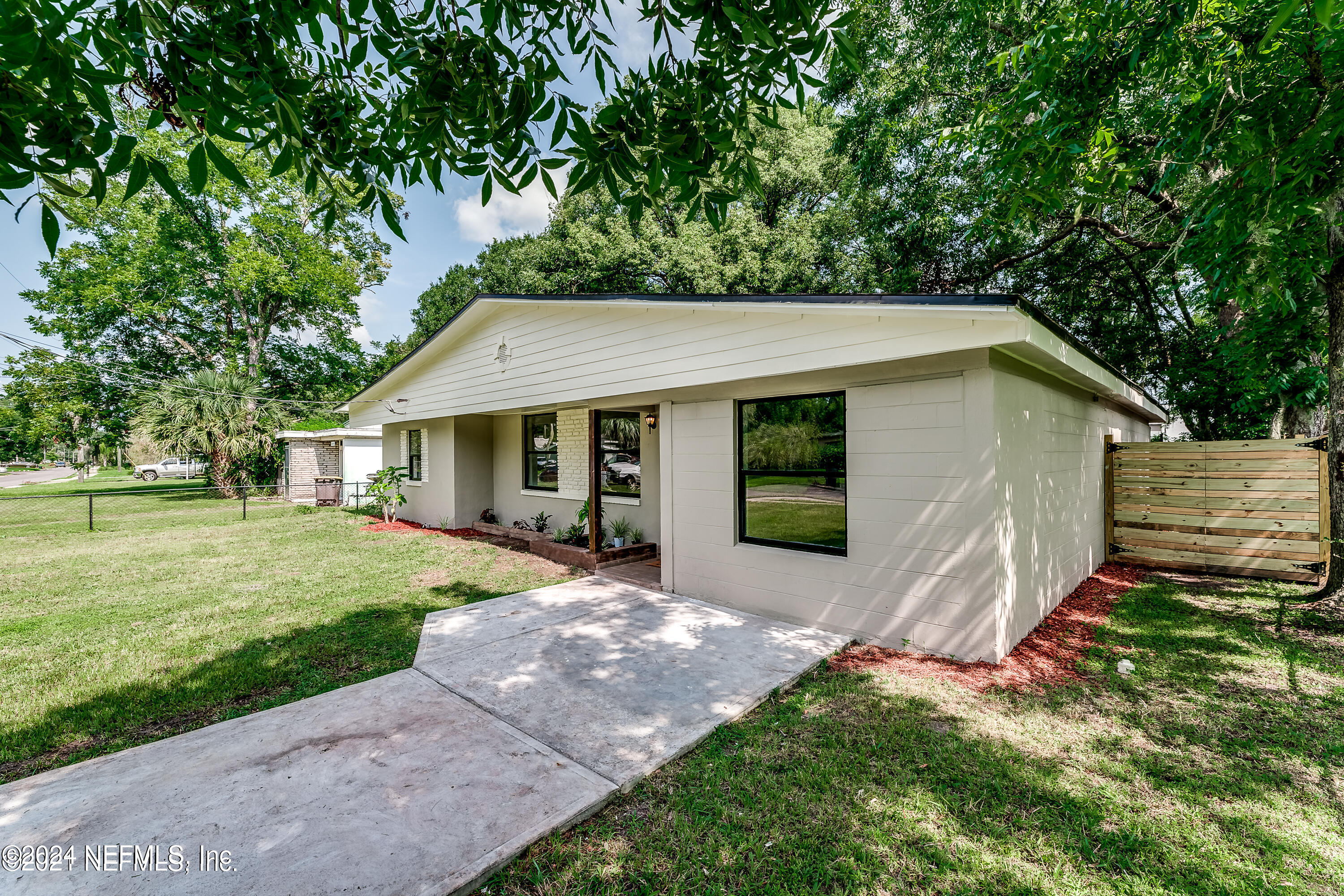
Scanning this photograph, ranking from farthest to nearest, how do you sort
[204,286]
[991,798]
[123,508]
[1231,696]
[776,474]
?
[204,286] < [123,508] < [776,474] < [1231,696] < [991,798]

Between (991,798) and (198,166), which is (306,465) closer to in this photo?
(198,166)

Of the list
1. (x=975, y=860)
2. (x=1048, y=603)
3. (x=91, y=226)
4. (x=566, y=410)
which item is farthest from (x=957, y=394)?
(x=91, y=226)

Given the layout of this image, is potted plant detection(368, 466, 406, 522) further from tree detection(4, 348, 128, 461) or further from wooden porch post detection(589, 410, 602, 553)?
tree detection(4, 348, 128, 461)

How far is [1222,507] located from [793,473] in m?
6.27

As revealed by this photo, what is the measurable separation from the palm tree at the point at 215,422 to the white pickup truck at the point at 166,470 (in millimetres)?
18184

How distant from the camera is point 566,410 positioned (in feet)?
31.5

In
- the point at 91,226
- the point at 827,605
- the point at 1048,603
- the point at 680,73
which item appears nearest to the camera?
the point at 680,73

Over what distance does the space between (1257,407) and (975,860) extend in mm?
11642

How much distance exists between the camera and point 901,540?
4.56 meters

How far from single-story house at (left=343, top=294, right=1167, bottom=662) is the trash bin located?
12645 millimetres

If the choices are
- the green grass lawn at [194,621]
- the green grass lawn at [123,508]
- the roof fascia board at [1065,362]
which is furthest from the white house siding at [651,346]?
the green grass lawn at [123,508]

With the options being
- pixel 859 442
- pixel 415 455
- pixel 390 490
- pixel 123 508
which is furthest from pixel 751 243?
pixel 123 508

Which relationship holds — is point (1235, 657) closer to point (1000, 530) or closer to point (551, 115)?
point (1000, 530)

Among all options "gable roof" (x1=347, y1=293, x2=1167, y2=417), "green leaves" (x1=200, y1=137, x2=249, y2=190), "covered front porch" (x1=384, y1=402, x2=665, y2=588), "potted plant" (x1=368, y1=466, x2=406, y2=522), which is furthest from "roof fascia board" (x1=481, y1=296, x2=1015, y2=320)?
"potted plant" (x1=368, y1=466, x2=406, y2=522)
